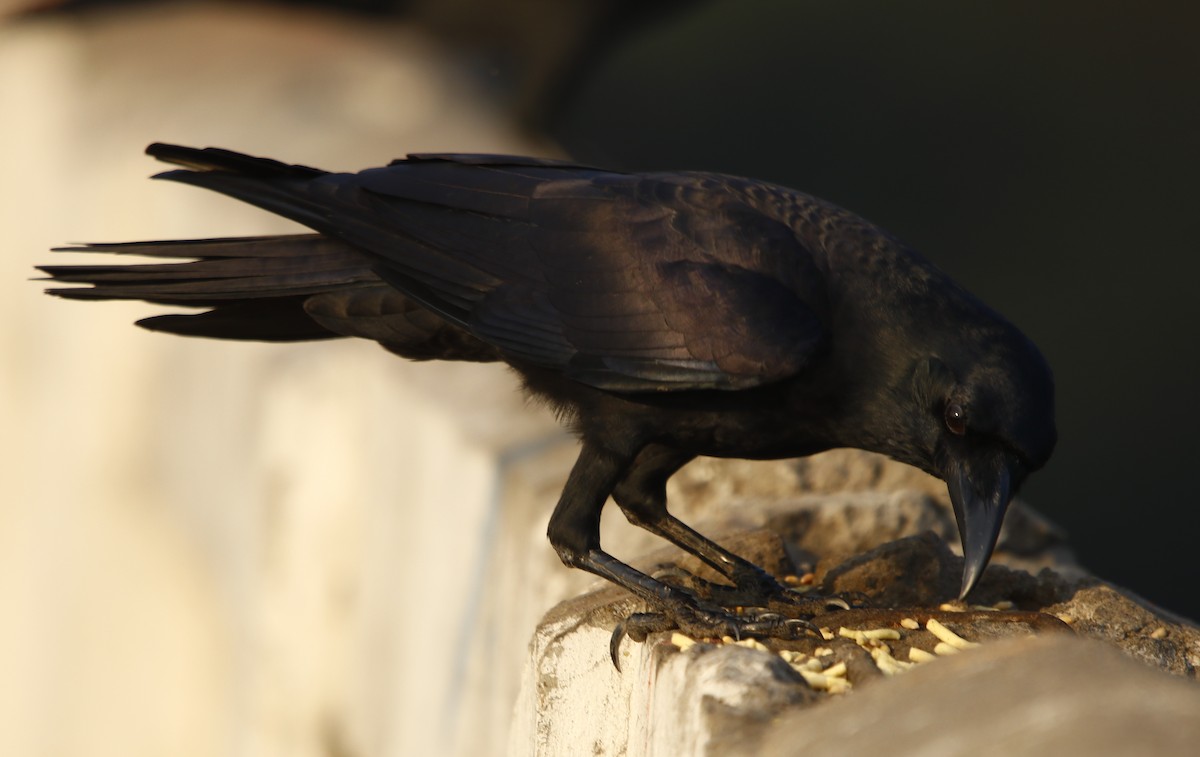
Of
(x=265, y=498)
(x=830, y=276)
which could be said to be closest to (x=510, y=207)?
(x=830, y=276)

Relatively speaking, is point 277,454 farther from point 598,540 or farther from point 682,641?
point 682,641

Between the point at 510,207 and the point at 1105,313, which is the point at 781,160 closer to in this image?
the point at 1105,313

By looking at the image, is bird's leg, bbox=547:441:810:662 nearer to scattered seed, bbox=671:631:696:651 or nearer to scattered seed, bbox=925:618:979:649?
scattered seed, bbox=671:631:696:651

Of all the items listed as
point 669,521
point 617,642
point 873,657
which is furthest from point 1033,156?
point 873,657

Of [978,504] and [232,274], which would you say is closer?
[978,504]

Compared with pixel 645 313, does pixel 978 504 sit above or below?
below

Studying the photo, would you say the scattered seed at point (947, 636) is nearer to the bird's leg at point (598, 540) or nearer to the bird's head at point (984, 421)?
the bird's head at point (984, 421)
